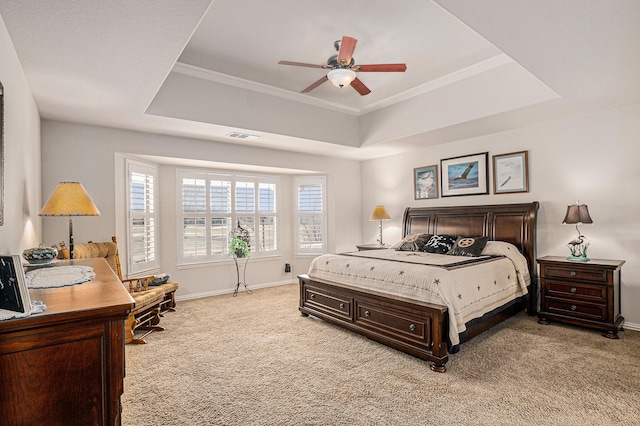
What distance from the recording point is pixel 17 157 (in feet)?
8.15

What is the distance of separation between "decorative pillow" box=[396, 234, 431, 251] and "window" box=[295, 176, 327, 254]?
197cm

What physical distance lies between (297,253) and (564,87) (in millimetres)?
4823

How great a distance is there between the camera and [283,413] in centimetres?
227

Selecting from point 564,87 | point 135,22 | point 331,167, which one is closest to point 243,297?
point 331,167

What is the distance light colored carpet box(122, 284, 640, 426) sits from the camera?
223 cm

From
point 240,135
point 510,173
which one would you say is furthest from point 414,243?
point 240,135

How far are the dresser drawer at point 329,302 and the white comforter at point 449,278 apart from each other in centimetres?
18

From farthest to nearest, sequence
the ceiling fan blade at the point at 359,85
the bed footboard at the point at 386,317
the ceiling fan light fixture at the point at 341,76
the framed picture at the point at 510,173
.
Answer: the framed picture at the point at 510,173 → the ceiling fan blade at the point at 359,85 → the ceiling fan light fixture at the point at 341,76 → the bed footboard at the point at 386,317

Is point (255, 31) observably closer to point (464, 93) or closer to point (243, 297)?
point (464, 93)

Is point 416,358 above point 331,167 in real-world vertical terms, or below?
below

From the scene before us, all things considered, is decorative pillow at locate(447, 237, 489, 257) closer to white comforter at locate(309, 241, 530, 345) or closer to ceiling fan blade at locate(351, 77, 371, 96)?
white comforter at locate(309, 241, 530, 345)

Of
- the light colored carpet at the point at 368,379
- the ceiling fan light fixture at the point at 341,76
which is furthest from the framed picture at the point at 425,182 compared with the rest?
the ceiling fan light fixture at the point at 341,76

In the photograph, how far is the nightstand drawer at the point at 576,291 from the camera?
3586 mm

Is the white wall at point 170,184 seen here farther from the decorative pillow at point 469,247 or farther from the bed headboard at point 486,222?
the decorative pillow at point 469,247
